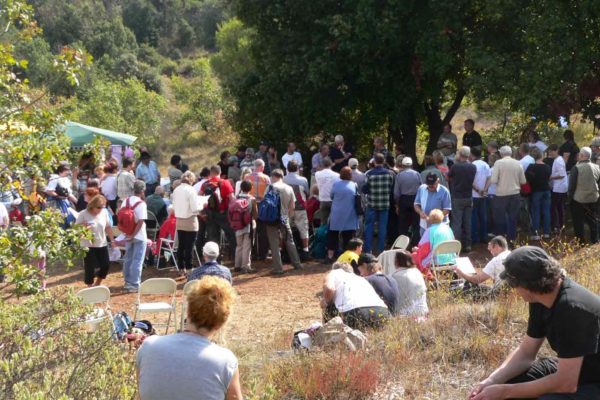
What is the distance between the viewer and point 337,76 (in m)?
17.7

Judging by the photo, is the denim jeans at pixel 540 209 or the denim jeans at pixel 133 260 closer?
the denim jeans at pixel 133 260

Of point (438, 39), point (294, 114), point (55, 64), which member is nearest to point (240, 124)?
point (294, 114)

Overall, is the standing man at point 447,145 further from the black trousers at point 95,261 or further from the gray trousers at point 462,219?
the black trousers at point 95,261

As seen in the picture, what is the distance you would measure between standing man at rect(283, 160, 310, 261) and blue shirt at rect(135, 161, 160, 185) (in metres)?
4.07

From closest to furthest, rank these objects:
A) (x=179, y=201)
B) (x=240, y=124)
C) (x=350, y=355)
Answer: (x=350, y=355), (x=179, y=201), (x=240, y=124)

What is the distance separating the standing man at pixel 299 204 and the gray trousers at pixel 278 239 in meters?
0.45

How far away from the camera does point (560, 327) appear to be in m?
4.10

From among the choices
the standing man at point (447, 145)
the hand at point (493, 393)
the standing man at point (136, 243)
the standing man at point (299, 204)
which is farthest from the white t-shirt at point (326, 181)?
the hand at point (493, 393)

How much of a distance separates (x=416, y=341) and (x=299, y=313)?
3639 millimetres

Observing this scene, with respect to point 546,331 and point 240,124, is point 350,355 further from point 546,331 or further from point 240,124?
point 240,124

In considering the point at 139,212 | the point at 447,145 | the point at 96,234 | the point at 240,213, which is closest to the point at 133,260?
the point at 139,212

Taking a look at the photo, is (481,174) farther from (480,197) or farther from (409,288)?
(409,288)

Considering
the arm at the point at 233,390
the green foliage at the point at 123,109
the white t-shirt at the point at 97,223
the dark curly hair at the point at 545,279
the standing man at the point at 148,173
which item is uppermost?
the green foliage at the point at 123,109

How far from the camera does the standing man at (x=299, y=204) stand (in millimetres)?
13539
